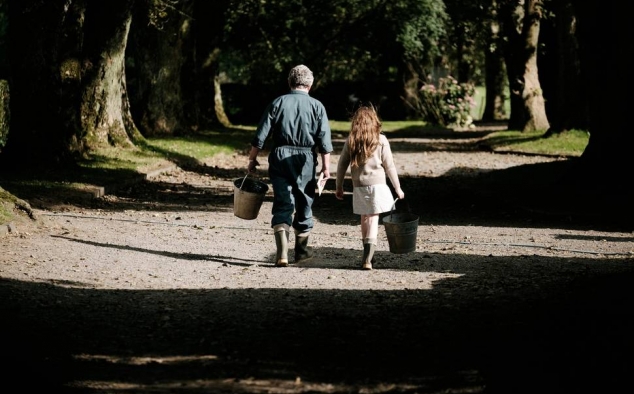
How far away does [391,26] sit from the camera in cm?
3988

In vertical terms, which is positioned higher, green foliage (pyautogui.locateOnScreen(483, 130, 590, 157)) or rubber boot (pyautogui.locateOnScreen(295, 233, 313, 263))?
green foliage (pyautogui.locateOnScreen(483, 130, 590, 157))

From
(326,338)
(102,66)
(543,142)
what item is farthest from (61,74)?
(543,142)

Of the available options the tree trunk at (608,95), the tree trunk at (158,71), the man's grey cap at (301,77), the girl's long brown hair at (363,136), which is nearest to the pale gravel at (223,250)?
the girl's long brown hair at (363,136)

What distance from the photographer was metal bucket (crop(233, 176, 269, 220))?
10594mm

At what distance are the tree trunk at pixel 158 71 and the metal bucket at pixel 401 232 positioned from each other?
19242mm

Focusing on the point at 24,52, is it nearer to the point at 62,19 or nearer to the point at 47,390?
the point at 62,19

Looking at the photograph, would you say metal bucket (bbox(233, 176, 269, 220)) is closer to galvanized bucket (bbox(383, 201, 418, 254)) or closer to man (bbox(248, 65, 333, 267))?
man (bbox(248, 65, 333, 267))

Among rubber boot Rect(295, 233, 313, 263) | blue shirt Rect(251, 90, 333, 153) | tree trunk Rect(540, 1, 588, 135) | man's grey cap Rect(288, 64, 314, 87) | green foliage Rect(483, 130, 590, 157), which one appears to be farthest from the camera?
tree trunk Rect(540, 1, 588, 135)

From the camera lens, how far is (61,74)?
18484 millimetres

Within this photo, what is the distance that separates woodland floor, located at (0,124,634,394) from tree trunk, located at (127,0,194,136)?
45.0 ft

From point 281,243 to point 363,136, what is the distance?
136cm

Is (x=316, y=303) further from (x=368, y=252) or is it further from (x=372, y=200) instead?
(x=372, y=200)

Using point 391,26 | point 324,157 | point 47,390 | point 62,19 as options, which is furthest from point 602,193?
point 391,26

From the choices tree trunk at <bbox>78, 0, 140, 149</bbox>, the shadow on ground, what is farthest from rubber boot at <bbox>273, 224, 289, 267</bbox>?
tree trunk at <bbox>78, 0, 140, 149</bbox>
